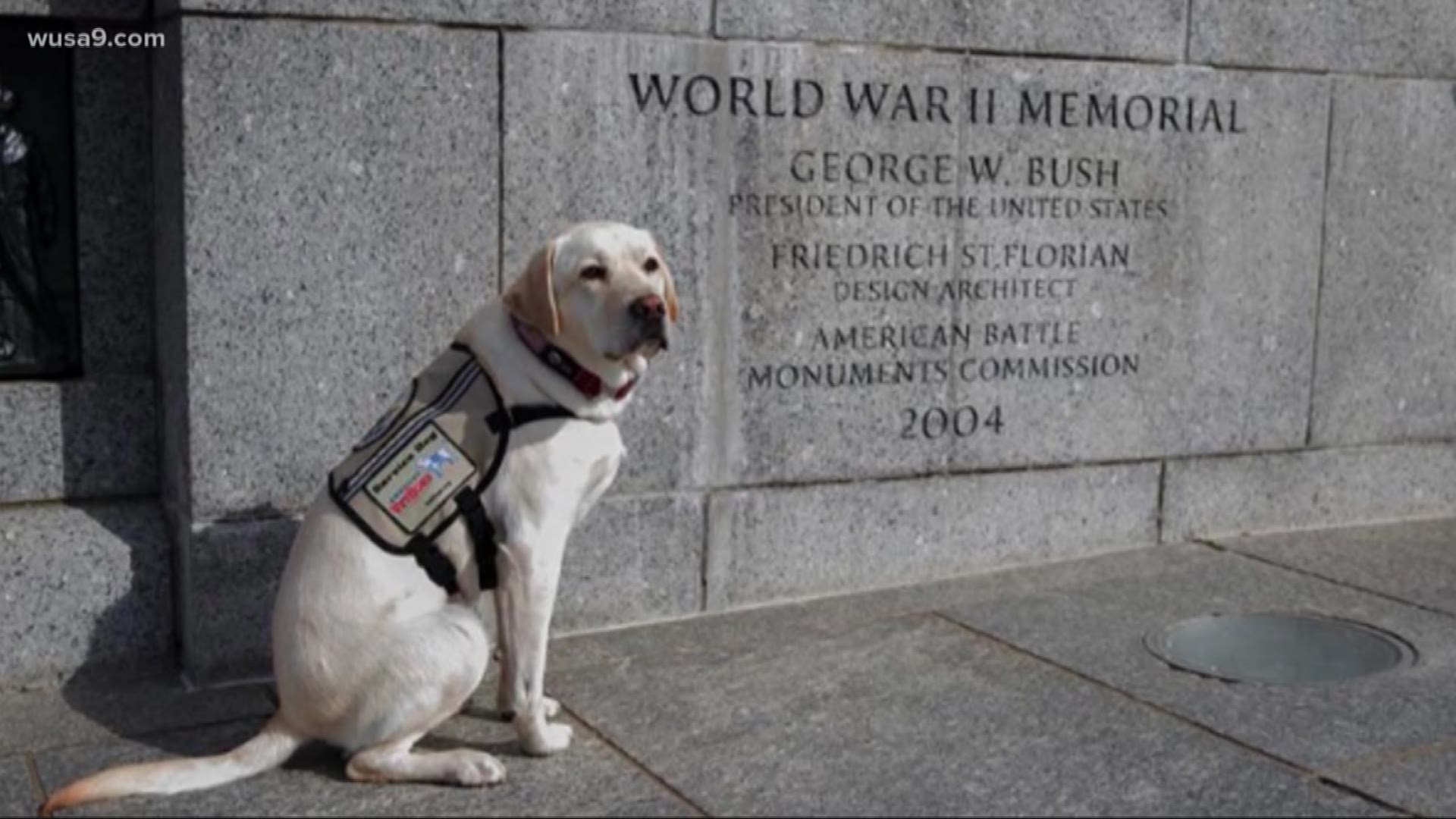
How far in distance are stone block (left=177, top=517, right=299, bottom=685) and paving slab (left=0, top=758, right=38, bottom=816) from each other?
0.71m

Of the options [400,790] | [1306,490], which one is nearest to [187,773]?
[400,790]

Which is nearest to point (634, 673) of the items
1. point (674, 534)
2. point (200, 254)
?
point (674, 534)

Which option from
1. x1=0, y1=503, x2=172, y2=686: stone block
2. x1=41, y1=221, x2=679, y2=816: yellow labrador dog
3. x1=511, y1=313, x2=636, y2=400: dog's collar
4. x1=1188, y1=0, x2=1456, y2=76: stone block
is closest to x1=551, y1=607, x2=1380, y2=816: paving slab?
x1=41, y1=221, x2=679, y2=816: yellow labrador dog

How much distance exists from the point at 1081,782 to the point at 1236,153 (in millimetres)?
3311

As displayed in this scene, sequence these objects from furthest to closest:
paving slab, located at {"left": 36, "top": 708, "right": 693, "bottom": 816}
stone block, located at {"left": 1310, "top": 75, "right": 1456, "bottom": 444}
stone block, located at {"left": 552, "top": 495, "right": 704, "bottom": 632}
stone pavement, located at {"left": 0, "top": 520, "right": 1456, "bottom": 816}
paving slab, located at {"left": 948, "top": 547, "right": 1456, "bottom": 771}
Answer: stone block, located at {"left": 1310, "top": 75, "right": 1456, "bottom": 444}, stone block, located at {"left": 552, "top": 495, "right": 704, "bottom": 632}, paving slab, located at {"left": 948, "top": 547, "right": 1456, "bottom": 771}, stone pavement, located at {"left": 0, "top": 520, "right": 1456, "bottom": 816}, paving slab, located at {"left": 36, "top": 708, "right": 693, "bottom": 816}

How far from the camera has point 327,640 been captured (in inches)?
159

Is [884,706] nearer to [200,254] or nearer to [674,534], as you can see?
[674,534]

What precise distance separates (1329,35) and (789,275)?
8.60 ft

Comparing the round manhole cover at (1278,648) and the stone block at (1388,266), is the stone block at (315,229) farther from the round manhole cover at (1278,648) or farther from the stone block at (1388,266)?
the stone block at (1388,266)

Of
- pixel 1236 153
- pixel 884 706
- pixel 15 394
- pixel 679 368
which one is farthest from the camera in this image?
pixel 1236 153

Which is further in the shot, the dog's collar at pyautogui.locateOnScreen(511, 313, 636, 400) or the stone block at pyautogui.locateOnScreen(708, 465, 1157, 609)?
the stone block at pyautogui.locateOnScreen(708, 465, 1157, 609)

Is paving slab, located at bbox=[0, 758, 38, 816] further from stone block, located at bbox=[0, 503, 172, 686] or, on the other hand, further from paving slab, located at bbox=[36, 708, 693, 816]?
stone block, located at bbox=[0, 503, 172, 686]

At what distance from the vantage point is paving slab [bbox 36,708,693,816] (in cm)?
→ 395

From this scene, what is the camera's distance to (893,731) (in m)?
4.53
